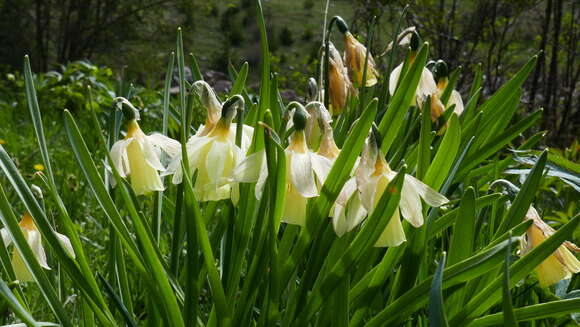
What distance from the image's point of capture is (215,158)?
2.82ft

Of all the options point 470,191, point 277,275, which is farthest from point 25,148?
point 470,191

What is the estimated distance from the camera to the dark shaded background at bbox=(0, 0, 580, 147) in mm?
4230

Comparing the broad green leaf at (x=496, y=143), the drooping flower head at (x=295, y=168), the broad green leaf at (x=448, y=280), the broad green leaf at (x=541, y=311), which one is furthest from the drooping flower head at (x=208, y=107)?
the broad green leaf at (x=496, y=143)

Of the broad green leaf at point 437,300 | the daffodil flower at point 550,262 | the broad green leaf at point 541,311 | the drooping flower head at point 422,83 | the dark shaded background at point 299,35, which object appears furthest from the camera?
the dark shaded background at point 299,35

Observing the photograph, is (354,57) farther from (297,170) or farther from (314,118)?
(297,170)

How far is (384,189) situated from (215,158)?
23cm

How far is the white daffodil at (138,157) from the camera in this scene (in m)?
0.91

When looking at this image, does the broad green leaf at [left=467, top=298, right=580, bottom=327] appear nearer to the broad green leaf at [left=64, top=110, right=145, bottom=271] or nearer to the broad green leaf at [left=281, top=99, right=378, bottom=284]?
the broad green leaf at [left=281, top=99, right=378, bottom=284]

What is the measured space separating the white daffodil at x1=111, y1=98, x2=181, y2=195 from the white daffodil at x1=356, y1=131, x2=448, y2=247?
0.30 m

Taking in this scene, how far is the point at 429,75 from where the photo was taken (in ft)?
4.33

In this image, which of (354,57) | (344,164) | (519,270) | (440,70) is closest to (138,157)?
(344,164)

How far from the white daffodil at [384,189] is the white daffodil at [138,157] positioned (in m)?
0.30

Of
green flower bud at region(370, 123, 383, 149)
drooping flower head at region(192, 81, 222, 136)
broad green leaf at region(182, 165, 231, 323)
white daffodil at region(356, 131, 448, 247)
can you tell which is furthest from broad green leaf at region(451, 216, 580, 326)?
drooping flower head at region(192, 81, 222, 136)

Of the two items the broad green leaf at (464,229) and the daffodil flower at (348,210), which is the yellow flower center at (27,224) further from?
the broad green leaf at (464,229)
